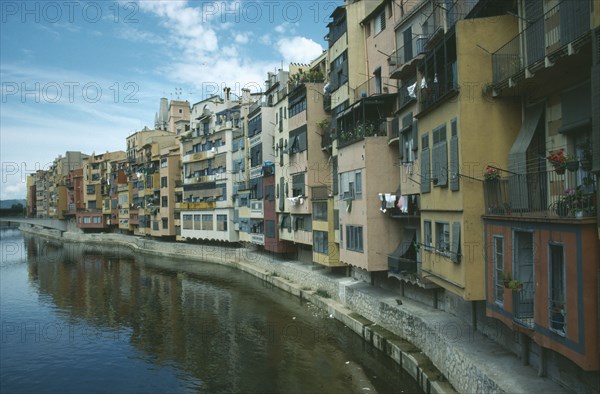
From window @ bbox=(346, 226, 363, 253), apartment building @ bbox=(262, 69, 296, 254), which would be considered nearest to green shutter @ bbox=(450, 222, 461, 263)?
window @ bbox=(346, 226, 363, 253)

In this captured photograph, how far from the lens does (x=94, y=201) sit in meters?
104

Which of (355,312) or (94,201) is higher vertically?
(94,201)

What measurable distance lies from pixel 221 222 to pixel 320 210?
2735cm

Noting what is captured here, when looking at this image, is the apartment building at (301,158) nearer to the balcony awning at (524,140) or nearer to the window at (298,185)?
the window at (298,185)

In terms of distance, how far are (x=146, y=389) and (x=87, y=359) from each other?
6.36 metres

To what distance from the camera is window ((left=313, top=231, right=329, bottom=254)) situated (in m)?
A: 33.8

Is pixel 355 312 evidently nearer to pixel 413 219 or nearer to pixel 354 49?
pixel 413 219

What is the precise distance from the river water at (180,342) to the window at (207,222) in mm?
14276

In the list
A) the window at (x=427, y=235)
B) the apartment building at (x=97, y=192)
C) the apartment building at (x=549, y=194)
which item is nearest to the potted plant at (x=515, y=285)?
the apartment building at (x=549, y=194)

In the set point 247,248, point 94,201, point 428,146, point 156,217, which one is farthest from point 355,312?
point 94,201

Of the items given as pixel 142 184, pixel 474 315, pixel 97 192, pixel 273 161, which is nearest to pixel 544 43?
pixel 474 315

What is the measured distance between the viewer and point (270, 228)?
4600cm

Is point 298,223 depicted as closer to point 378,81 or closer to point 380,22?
point 378,81

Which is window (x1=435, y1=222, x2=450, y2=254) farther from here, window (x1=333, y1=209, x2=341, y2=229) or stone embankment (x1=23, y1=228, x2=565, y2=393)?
window (x1=333, y1=209, x2=341, y2=229)
